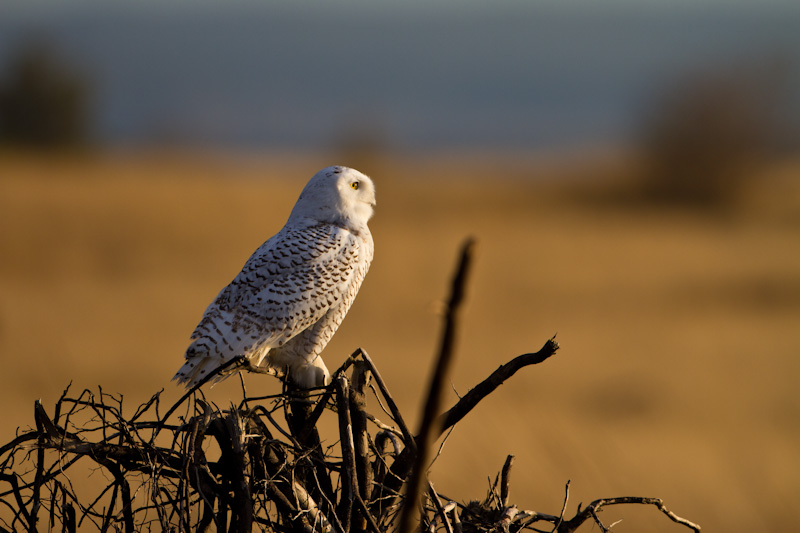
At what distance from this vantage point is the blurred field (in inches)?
411

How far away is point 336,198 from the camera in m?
4.59

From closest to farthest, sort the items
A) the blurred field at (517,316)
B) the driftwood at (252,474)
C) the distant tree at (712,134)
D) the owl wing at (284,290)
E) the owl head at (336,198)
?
the driftwood at (252,474) < the owl wing at (284,290) < the owl head at (336,198) < the blurred field at (517,316) < the distant tree at (712,134)

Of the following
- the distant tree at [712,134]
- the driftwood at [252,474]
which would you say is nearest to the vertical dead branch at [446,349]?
the driftwood at [252,474]

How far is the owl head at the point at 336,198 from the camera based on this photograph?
14.9ft

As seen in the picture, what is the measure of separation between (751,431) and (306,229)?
958 centimetres

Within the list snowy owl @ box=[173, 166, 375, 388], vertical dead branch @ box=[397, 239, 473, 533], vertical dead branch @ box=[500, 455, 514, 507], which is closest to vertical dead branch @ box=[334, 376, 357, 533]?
vertical dead branch @ box=[500, 455, 514, 507]

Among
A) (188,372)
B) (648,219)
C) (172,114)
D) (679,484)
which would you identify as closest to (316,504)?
(188,372)

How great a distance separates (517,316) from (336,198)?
1360 centimetres

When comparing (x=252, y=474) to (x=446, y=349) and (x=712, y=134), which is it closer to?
(x=446, y=349)

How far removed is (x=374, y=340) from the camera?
15758mm

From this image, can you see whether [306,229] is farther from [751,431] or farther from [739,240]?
[739,240]

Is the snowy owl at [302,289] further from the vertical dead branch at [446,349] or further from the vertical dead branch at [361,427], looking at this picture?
the vertical dead branch at [446,349]

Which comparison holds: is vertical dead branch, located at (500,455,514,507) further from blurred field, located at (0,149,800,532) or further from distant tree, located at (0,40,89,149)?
distant tree, located at (0,40,89,149)

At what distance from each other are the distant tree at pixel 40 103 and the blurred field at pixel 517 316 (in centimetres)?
754
